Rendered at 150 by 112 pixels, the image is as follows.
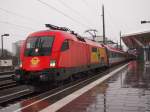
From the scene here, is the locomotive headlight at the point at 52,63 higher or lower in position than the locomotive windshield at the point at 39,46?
lower

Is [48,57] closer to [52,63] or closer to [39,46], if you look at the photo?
[52,63]

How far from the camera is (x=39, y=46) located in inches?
715

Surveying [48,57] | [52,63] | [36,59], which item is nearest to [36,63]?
[36,59]

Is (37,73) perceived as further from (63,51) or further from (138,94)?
(138,94)

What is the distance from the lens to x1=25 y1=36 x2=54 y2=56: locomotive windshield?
17808 millimetres

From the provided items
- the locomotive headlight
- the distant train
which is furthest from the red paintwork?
the locomotive headlight

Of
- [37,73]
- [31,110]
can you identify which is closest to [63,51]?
[37,73]

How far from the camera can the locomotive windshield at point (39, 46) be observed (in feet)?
58.4

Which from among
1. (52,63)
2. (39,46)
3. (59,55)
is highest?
(39,46)

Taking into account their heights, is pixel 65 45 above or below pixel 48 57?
above

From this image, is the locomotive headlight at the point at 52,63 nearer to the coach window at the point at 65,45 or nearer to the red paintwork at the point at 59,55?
the red paintwork at the point at 59,55

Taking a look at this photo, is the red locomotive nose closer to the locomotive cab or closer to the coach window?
the locomotive cab

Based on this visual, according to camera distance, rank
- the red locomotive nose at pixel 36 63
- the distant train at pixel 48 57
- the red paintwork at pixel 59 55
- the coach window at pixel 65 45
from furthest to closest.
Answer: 1. the coach window at pixel 65 45
2. the red paintwork at pixel 59 55
3. the red locomotive nose at pixel 36 63
4. the distant train at pixel 48 57

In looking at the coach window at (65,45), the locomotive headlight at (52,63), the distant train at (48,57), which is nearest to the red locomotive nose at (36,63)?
the distant train at (48,57)
